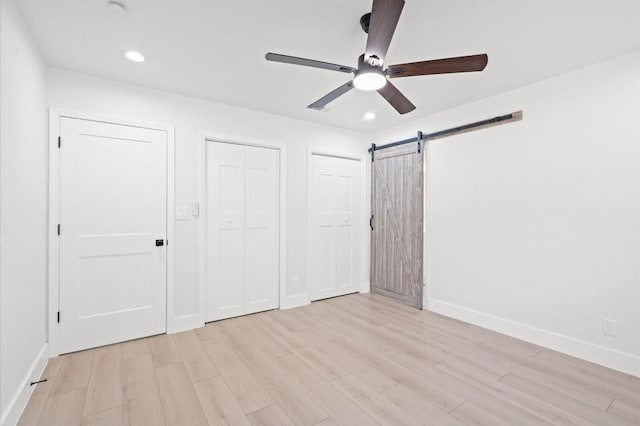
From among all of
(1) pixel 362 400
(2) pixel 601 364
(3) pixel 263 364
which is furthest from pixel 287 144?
(2) pixel 601 364

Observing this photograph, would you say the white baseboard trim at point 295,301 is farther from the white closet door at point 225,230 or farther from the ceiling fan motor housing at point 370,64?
the ceiling fan motor housing at point 370,64

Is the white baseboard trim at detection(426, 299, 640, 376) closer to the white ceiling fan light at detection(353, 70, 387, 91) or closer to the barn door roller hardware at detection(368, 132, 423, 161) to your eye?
the barn door roller hardware at detection(368, 132, 423, 161)

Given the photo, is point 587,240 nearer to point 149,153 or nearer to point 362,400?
point 362,400

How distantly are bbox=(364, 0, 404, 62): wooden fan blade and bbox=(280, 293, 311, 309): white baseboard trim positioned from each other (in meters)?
2.99

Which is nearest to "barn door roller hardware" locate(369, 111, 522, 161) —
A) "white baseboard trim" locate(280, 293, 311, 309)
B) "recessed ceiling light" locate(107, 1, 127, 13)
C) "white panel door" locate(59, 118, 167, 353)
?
"white baseboard trim" locate(280, 293, 311, 309)

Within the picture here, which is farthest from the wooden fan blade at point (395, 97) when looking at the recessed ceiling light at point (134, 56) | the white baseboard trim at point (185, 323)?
the white baseboard trim at point (185, 323)

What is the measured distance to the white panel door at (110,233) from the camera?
8.46 feet

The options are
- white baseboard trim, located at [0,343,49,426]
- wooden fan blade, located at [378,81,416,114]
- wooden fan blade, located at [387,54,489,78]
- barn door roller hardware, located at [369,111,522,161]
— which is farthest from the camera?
barn door roller hardware, located at [369,111,522,161]

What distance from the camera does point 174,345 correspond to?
8.98ft

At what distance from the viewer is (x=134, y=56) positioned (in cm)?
235

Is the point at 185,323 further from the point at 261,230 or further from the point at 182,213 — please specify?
the point at 261,230

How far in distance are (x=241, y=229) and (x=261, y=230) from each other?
0.86 ft

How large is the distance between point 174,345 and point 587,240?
3.90 meters

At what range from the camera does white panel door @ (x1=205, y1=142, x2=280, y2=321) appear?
3.31 meters
